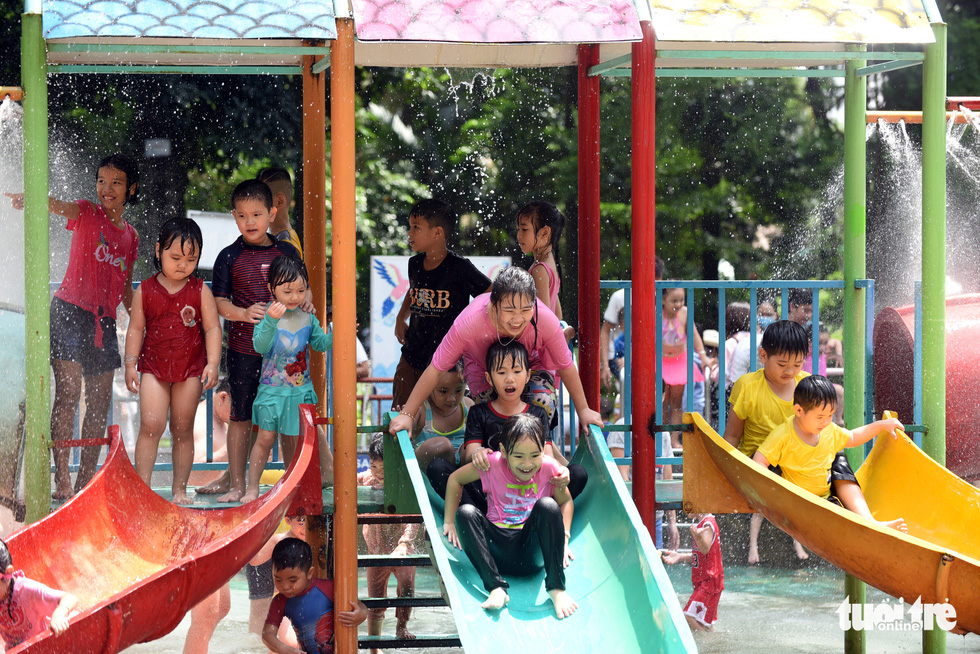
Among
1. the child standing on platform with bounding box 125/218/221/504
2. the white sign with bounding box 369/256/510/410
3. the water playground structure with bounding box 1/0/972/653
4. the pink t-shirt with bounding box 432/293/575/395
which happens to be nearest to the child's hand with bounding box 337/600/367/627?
the water playground structure with bounding box 1/0/972/653

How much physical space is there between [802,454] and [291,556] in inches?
94.0

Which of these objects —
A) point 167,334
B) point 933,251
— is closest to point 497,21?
point 167,334

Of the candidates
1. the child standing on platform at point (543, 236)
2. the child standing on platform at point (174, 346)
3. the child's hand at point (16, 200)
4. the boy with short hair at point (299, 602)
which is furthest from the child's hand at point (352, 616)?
the child's hand at point (16, 200)

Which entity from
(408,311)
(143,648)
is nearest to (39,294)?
→ (408,311)

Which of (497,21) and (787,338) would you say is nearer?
(497,21)

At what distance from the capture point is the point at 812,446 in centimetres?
521

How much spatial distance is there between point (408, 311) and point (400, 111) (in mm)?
7358

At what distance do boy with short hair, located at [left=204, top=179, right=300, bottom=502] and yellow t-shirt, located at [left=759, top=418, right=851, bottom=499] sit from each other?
2.41 metres

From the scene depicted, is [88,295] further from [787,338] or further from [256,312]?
[787,338]

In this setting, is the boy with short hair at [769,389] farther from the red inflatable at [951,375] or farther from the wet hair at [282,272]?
the wet hair at [282,272]

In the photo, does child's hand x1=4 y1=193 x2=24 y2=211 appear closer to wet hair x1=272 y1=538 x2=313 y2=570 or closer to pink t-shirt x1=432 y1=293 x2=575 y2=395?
wet hair x1=272 y1=538 x2=313 y2=570

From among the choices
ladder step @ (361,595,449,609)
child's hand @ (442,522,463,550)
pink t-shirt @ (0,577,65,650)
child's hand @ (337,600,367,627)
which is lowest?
ladder step @ (361,595,449,609)

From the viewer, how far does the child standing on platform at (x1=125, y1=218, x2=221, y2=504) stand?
5.26 m

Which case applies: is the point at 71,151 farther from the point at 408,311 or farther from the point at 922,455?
the point at 922,455
